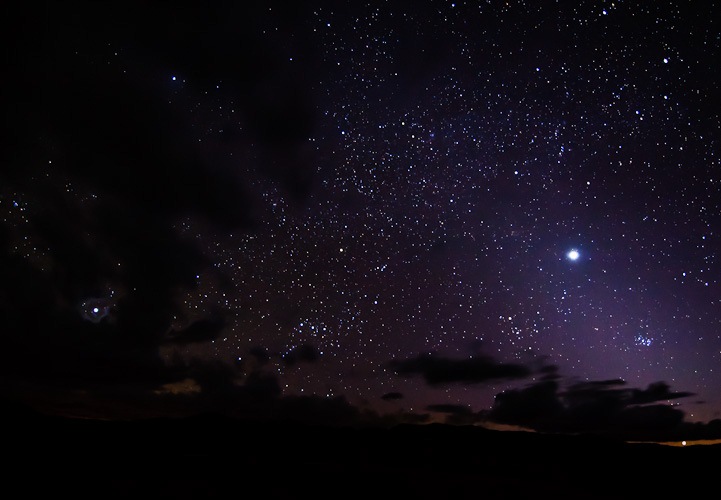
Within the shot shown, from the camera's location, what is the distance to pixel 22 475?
9.10 m

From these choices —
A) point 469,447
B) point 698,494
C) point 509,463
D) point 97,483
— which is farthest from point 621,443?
point 97,483

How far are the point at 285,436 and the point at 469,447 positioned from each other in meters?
15.5

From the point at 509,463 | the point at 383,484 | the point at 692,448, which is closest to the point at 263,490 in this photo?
the point at 383,484

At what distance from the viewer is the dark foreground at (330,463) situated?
9609 mm

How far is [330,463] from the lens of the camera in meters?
14.7

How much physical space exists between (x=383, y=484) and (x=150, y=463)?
633 centimetres

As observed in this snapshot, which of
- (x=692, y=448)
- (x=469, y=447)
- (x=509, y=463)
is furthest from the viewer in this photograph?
(x=469, y=447)

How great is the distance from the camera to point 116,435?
1185 inches

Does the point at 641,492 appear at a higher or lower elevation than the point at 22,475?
lower

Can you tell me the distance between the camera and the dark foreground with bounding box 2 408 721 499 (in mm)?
9609

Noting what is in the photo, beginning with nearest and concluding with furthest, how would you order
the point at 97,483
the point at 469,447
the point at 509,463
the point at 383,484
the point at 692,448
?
the point at 97,483, the point at 383,484, the point at 509,463, the point at 692,448, the point at 469,447

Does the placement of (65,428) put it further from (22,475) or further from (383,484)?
(383,484)

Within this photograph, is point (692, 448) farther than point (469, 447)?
No

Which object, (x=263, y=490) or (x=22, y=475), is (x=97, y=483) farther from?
(x=263, y=490)
